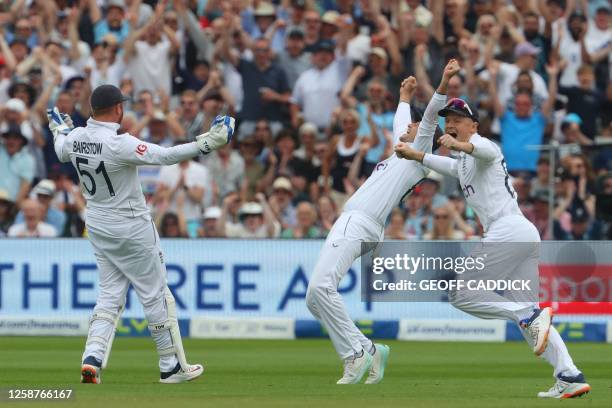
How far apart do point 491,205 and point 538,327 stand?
1122mm

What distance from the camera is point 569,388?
33.3 feet

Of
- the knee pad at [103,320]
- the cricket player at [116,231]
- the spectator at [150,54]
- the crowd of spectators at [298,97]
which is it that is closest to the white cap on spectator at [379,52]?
the crowd of spectators at [298,97]

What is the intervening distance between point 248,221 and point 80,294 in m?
2.48

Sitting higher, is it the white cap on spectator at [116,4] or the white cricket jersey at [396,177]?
the white cap on spectator at [116,4]

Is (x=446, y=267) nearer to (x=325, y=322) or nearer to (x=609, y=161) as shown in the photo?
(x=609, y=161)

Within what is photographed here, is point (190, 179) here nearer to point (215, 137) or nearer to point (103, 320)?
point (103, 320)

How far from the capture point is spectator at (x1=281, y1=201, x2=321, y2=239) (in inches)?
743

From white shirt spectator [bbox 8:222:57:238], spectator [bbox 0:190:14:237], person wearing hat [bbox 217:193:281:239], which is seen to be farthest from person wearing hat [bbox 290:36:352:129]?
spectator [bbox 0:190:14:237]

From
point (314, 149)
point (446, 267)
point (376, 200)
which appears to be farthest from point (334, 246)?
point (314, 149)

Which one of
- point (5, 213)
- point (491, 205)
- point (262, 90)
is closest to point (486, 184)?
point (491, 205)

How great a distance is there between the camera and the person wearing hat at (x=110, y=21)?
72.2 ft

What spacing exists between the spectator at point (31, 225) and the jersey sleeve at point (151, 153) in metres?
7.81

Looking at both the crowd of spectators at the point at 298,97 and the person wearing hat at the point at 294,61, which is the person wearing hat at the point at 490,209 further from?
the person wearing hat at the point at 294,61

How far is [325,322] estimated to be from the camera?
1137cm
